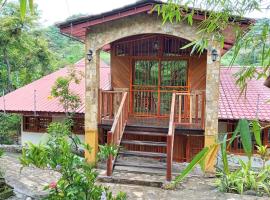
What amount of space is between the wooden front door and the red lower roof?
1.71 m

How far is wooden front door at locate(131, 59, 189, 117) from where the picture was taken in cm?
968

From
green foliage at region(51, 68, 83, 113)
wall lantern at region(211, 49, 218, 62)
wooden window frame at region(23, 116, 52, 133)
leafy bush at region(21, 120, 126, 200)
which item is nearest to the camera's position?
leafy bush at region(21, 120, 126, 200)

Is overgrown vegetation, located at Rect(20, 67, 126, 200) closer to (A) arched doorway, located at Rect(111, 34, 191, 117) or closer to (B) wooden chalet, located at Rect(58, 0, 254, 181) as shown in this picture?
(B) wooden chalet, located at Rect(58, 0, 254, 181)

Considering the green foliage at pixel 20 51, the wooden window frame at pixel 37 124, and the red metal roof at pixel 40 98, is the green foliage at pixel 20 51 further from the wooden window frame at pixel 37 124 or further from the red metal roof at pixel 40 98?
the wooden window frame at pixel 37 124

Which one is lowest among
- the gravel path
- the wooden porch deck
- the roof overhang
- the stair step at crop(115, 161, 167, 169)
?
the gravel path

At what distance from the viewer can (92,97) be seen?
27.7ft

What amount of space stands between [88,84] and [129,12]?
2.29m

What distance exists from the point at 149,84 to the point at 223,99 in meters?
2.90

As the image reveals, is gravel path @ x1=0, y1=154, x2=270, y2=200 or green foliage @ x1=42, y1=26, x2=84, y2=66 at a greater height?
green foliage @ x1=42, y1=26, x2=84, y2=66

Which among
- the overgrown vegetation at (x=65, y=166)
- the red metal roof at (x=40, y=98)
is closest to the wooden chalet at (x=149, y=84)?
the red metal roof at (x=40, y=98)

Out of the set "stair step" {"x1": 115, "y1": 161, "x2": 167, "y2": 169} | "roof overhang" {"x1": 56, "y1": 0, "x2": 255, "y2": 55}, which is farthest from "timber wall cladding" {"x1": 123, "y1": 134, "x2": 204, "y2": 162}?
"roof overhang" {"x1": 56, "y1": 0, "x2": 255, "y2": 55}

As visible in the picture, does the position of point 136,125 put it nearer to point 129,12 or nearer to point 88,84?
point 88,84

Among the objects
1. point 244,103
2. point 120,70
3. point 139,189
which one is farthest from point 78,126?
point 244,103

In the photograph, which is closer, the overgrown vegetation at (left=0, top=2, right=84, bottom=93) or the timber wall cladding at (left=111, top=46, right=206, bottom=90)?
the timber wall cladding at (left=111, top=46, right=206, bottom=90)
